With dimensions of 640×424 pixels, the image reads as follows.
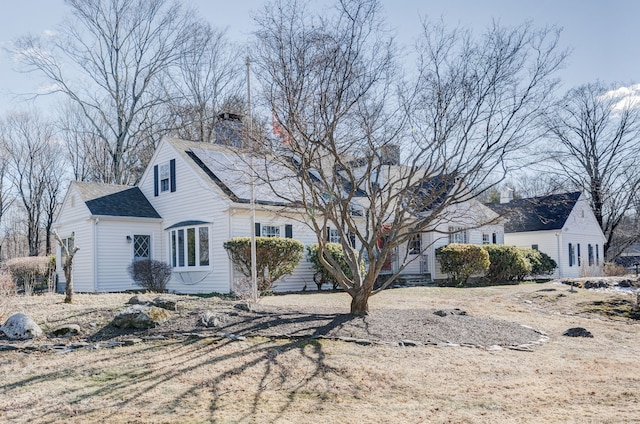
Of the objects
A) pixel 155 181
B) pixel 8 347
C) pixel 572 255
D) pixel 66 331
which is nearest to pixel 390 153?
pixel 66 331

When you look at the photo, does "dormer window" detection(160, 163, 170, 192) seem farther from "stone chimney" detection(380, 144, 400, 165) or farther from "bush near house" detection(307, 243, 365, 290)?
"stone chimney" detection(380, 144, 400, 165)

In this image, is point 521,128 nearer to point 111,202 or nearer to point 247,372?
point 247,372

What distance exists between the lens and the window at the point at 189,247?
18408 millimetres

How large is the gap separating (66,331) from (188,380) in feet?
10.9

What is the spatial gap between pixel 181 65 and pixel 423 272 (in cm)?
1833

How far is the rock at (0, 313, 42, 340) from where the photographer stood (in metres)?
8.39

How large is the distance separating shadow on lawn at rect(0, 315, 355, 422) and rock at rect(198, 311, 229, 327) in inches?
28.8

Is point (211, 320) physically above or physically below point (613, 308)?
above

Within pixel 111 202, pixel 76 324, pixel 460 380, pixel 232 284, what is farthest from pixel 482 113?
pixel 111 202

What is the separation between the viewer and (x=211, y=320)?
29.7ft

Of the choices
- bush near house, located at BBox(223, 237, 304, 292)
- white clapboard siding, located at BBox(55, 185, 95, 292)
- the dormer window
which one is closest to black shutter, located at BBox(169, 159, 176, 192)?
the dormer window

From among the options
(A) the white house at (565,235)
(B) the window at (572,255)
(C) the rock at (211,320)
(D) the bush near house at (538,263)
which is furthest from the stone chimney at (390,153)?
(B) the window at (572,255)

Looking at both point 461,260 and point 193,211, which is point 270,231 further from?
point 461,260

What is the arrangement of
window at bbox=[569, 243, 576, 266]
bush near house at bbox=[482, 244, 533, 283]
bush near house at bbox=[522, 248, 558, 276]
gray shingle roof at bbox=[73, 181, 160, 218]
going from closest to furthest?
gray shingle roof at bbox=[73, 181, 160, 218] → bush near house at bbox=[482, 244, 533, 283] → bush near house at bbox=[522, 248, 558, 276] → window at bbox=[569, 243, 576, 266]
